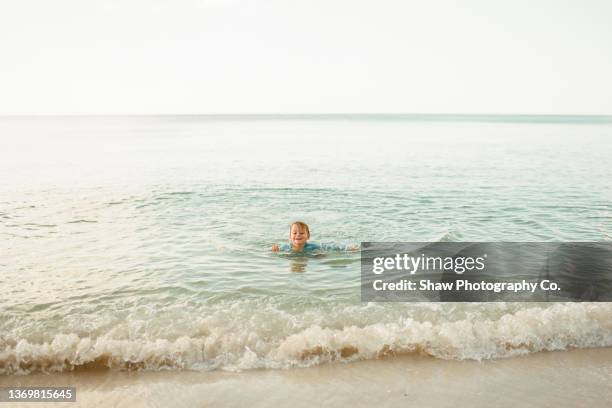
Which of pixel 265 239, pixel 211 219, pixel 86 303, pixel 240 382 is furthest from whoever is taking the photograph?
pixel 211 219

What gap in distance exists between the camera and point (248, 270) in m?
8.94

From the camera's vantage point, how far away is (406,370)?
5625 mm

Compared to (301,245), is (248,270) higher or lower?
lower

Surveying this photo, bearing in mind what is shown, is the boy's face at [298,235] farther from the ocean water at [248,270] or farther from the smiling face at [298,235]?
the ocean water at [248,270]

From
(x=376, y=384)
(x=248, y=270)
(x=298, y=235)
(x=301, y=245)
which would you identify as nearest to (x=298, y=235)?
(x=298, y=235)

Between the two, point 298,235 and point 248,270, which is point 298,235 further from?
point 248,270

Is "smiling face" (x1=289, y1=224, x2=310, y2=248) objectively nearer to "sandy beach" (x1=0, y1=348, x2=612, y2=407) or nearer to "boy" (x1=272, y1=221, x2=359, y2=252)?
"boy" (x1=272, y1=221, x2=359, y2=252)

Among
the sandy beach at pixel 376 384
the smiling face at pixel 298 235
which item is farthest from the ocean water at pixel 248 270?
the smiling face at pixel 298 235

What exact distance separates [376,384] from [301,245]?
479 cm

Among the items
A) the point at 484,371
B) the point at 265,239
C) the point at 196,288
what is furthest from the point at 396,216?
the point at 484,371

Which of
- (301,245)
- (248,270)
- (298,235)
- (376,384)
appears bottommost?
(376,384)

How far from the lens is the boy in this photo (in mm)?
9719

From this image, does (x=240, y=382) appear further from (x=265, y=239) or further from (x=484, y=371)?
(x=265, y=239)

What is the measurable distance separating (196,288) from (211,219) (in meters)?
5.03
